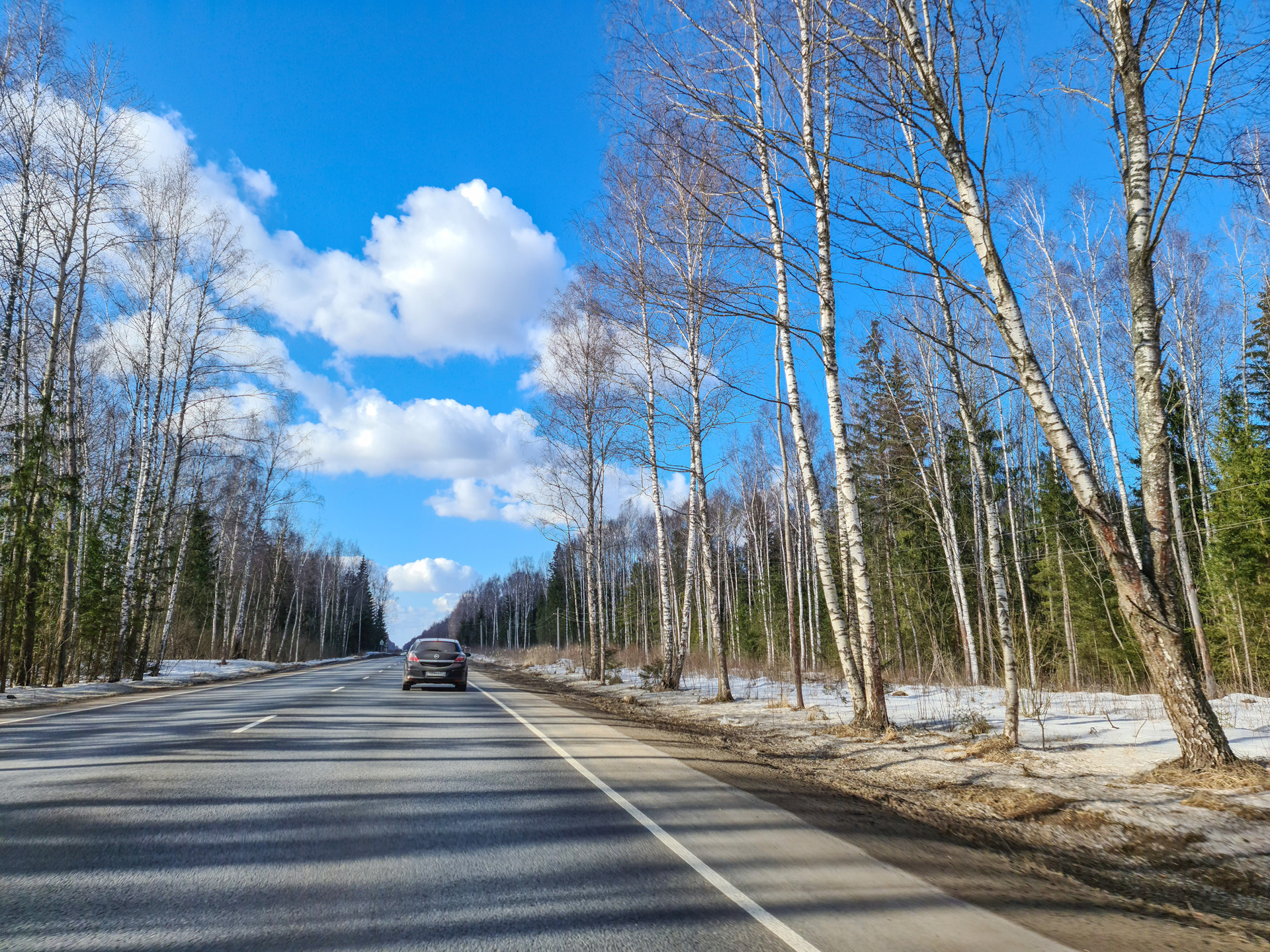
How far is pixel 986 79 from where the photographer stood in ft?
25.3

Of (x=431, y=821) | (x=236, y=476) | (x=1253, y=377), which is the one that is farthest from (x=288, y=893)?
(x=236, y=476)

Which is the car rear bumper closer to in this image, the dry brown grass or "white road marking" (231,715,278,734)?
"white road marking" (231,715,278,734)

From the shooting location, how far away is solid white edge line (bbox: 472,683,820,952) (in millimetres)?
3269

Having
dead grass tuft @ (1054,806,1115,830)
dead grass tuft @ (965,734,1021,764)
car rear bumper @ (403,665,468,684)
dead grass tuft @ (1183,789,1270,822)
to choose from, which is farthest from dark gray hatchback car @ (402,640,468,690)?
dead grass tuft @ (1183,789,1270,822)

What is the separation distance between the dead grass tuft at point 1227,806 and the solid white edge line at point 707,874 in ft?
14.4

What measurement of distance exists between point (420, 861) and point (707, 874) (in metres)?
1.73

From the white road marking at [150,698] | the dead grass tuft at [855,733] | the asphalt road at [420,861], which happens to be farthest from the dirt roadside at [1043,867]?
the white road marking at [150,698]

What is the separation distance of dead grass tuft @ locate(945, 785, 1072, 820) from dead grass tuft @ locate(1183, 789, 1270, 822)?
0.95m

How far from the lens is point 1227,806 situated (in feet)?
18.7

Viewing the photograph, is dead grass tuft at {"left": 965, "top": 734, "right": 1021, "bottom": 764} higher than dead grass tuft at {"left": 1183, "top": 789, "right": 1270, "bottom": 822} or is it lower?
lower

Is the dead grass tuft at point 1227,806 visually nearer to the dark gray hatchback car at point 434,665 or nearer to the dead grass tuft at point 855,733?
the dead grass tuft at point 855,733

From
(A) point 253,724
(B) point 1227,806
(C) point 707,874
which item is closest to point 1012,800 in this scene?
(B) point 1227,806

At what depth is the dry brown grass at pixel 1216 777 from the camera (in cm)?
614

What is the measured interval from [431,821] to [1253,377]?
3213cm
